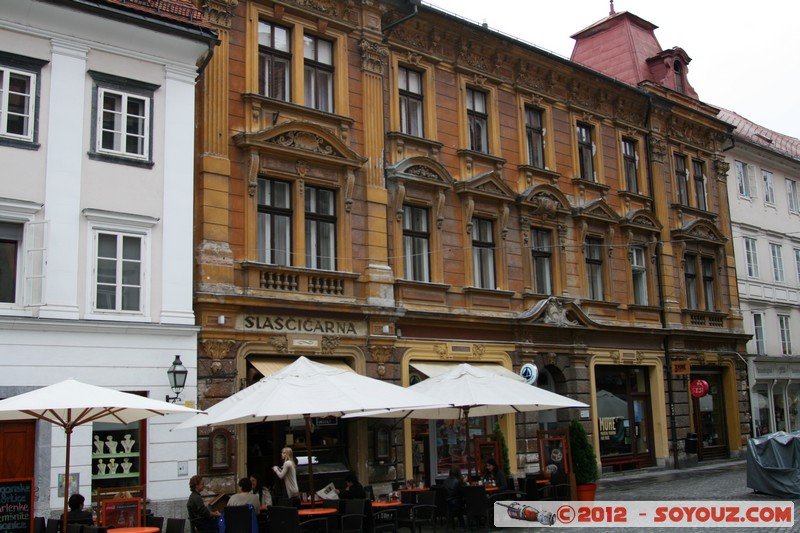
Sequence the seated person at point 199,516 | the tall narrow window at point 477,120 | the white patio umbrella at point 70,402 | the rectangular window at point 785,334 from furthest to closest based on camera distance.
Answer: the rectangular window at point 785,334
the tall narrow window at point 477,120
the seated person at point 199,516
the white patio umbrella at point 70,402

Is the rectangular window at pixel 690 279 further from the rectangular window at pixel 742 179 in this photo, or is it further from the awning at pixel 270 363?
the awning at pixel 270 363

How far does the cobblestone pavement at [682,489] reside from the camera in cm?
1580

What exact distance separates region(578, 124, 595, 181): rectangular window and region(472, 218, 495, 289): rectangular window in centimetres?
524

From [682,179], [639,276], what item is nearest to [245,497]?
[639,276]

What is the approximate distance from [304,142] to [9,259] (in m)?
7.25

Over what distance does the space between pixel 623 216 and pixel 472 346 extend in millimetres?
9037

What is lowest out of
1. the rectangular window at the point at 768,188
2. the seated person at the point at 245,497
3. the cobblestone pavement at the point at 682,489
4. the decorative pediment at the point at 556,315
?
the cobblestone pavement at the point at 682,489

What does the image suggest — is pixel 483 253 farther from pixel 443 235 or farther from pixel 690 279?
pixel 690 279

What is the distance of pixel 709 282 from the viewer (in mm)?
33594

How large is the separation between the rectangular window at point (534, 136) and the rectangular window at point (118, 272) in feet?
44.4

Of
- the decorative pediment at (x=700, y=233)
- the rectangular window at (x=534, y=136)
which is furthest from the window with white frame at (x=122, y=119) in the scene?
the decorative pediment at (x=700, y=233)

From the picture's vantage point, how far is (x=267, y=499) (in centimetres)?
1537

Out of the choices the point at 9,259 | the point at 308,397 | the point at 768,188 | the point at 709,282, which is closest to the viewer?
the point at 308,397

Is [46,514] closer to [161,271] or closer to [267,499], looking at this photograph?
[267,499]
